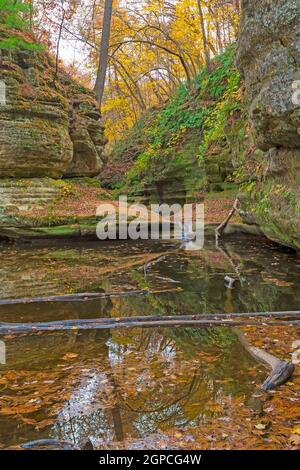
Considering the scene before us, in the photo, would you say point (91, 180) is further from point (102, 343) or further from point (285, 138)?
point (102, 343)

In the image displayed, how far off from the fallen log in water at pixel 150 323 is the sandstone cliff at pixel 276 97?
3452mm

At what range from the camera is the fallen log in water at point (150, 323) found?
4.93 metres

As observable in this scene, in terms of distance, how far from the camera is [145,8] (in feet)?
81.6

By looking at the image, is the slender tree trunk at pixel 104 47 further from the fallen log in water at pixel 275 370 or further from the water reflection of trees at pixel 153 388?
the fallen log in water at pixel 275 370

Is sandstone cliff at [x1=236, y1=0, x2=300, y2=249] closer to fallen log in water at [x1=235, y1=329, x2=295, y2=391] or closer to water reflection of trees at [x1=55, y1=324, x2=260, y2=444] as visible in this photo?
water reflection of trees at [x1=55, y1=324, x2=260, y2=444]

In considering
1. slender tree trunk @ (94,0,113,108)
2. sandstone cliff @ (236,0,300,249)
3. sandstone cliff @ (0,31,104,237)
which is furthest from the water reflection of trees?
slender tree trunk @ (94,0,113,108)

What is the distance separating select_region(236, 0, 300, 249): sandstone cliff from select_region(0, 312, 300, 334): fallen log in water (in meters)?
3.45

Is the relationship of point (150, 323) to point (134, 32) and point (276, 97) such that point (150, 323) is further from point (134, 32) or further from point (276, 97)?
point (134, 32)

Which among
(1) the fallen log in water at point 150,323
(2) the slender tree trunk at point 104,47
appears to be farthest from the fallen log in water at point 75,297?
(2) the slender tree trunk at point 104,47

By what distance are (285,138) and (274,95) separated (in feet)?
2.96

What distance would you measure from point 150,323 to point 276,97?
15.5 ft

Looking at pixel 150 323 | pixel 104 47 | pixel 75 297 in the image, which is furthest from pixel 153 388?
pixel 104 47

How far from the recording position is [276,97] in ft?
23.1

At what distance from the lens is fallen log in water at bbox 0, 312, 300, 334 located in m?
4.93
